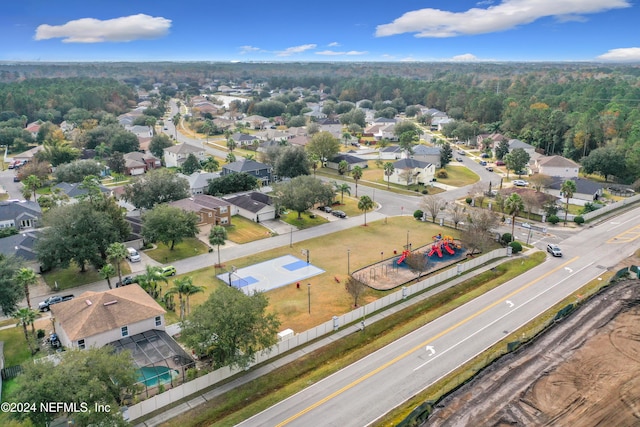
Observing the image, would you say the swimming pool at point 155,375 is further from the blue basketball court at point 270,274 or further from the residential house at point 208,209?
the residential house at point 208,209

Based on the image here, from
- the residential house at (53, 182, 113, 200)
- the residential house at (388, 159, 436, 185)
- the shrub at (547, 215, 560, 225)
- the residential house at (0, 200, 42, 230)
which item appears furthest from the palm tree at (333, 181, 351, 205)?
the residential house at (0, 200, 42, 230)

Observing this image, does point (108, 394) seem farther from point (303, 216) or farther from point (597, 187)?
point (597, 187)

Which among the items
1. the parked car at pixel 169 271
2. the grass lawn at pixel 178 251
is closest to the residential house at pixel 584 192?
the grass lawn at pixel 178 251

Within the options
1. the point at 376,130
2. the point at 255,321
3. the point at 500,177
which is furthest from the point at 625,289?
the point at 376,130

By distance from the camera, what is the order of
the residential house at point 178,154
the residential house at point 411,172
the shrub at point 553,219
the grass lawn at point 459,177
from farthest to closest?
the residential house at point 178,154, the grass lawn at point 459,177, the residential house at point 411,172, the shrub at point 553,219

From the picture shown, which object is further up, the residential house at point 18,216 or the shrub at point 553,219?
the residential house at point 18,216

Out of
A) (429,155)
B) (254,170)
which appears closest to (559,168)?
(429,155)

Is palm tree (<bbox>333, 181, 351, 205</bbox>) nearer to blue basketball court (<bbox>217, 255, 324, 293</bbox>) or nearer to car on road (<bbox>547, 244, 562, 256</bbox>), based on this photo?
blue basketball court (<bbox>217, 255, 324, 293</bbox>)
